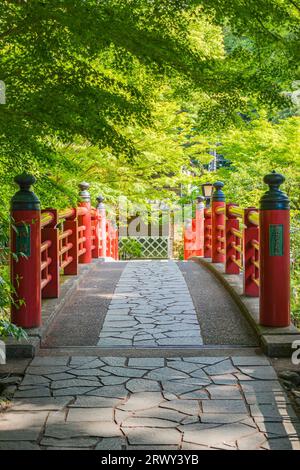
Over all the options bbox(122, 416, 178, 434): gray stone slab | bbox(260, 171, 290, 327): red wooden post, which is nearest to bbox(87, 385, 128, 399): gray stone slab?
bbox(122, 416, 178, 434): gray stone slab

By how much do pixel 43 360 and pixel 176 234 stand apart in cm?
1860

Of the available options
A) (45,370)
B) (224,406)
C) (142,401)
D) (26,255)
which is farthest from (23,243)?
(224,406)

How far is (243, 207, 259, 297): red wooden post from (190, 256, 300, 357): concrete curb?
0.43 ft

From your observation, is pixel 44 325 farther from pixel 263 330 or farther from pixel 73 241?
pixel 73 241

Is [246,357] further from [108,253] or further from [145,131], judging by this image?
[108,253]

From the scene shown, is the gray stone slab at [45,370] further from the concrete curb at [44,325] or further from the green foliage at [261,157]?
the green foliage at [261,157]

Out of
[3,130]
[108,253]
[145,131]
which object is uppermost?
[145,131]

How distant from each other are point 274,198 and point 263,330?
1.20 m

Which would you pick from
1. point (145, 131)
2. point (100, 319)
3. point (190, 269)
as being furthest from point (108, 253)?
point (100, 319)

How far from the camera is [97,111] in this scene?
4.60 meters

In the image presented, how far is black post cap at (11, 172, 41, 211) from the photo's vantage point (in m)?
5.28

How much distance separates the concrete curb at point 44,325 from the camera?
4.87 meters

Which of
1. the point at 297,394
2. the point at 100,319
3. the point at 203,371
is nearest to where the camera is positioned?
the point at 297,394

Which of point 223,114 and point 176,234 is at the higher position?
point 223,114
